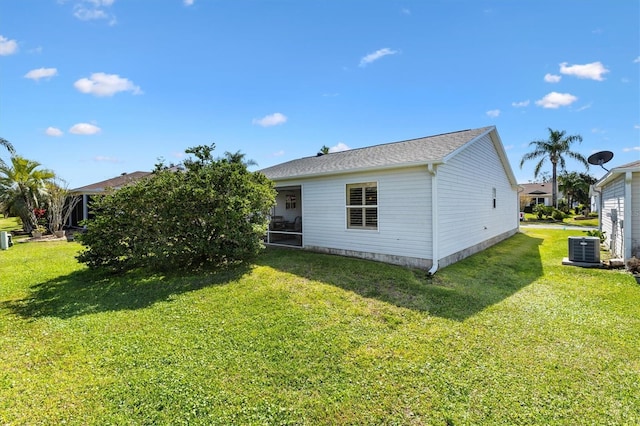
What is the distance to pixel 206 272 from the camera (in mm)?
7648

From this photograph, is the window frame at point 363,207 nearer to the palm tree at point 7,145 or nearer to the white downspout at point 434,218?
the white downspout at point 434,218

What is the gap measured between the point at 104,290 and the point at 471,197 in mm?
10699

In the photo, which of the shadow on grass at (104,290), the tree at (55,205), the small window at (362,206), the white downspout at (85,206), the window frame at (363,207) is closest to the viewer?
the shadow on grass at (104,290)

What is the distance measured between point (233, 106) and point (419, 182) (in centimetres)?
1023

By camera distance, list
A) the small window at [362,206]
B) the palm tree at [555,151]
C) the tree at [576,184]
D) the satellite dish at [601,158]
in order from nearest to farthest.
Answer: the small window at [362,206]
the satellite dish at [601,158]
the palm tree at [555,151]
the tree at [576,184]

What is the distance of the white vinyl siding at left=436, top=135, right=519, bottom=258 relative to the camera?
8.05 m

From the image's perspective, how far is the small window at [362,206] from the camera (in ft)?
28.5

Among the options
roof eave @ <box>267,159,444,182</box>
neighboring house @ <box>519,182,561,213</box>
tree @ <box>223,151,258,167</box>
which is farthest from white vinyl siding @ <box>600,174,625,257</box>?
neighboring house @ <box>519,182,561,213</box>

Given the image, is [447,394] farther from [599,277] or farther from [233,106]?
[233,106]

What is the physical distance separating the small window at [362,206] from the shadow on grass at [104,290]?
3535mm

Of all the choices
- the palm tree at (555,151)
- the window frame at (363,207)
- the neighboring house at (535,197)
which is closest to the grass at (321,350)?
the window frame at (363,207)

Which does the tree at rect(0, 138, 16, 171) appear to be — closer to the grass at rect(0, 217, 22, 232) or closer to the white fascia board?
the grass at rect(0, 217, 22, 232)

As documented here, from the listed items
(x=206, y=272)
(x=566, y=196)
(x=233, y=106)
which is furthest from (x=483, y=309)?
(x=566, y=196)

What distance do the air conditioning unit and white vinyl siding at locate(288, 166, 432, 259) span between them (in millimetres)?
4560
